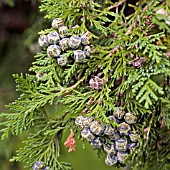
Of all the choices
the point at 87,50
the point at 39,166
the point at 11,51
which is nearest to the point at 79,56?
the point at 87,50

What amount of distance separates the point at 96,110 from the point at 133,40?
179mm

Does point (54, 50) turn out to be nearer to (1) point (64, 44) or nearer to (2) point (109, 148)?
(1) point (64, 44)

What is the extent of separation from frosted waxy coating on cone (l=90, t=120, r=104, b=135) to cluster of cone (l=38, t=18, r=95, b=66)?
0.13 metres

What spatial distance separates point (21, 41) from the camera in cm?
183

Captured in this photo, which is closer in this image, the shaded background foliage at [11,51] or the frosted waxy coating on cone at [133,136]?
the frosted waxy coating on cone at [133,136]

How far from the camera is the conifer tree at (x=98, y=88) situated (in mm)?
873

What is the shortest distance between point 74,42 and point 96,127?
178 mm

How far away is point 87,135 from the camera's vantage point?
0.87 meters

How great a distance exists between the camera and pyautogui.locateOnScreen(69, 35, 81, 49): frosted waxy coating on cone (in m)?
0.87

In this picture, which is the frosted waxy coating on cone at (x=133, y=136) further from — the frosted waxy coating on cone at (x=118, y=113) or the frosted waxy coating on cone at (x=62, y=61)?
the frosted waxy coating on cone at (x=62, y=61)

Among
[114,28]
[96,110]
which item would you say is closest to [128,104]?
[96,110]


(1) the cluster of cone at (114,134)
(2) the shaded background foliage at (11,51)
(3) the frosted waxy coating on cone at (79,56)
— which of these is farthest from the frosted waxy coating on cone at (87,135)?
(2) the shaded background foliage at (11,51)

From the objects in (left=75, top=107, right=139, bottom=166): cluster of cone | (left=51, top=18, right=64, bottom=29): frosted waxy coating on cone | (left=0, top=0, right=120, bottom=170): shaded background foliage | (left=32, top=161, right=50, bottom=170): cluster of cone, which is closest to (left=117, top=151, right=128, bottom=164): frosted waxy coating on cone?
(left=75, top=107, right=139, bottom=166): cluster of cone

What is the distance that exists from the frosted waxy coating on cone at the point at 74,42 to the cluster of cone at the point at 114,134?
146 millimetres
